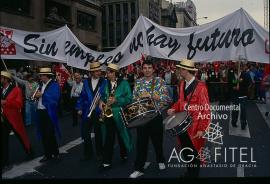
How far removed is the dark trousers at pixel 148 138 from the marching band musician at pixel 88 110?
1.04 meters

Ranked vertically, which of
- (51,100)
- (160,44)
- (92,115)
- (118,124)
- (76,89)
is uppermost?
(160,44)

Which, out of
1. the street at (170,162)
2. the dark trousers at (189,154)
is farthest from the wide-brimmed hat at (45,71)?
the dark trousers at (189,154)

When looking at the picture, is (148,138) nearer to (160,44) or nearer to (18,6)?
(160,44)

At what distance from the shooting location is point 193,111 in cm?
480

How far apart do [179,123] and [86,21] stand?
5.87ft

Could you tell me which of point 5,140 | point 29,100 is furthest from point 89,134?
point 29,100

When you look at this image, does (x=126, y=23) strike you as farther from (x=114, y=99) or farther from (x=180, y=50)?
(x=114, y=99)

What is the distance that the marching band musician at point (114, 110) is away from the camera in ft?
19.3

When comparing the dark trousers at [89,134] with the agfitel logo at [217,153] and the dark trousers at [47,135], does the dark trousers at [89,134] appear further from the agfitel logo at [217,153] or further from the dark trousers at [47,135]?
the agfitel logo at [217,153]

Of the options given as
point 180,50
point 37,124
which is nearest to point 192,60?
point 180,50

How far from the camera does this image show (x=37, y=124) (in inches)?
253

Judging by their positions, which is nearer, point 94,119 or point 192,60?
point 192,60

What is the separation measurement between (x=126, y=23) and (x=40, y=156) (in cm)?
249

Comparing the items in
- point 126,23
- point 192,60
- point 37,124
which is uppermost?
point 126,23
